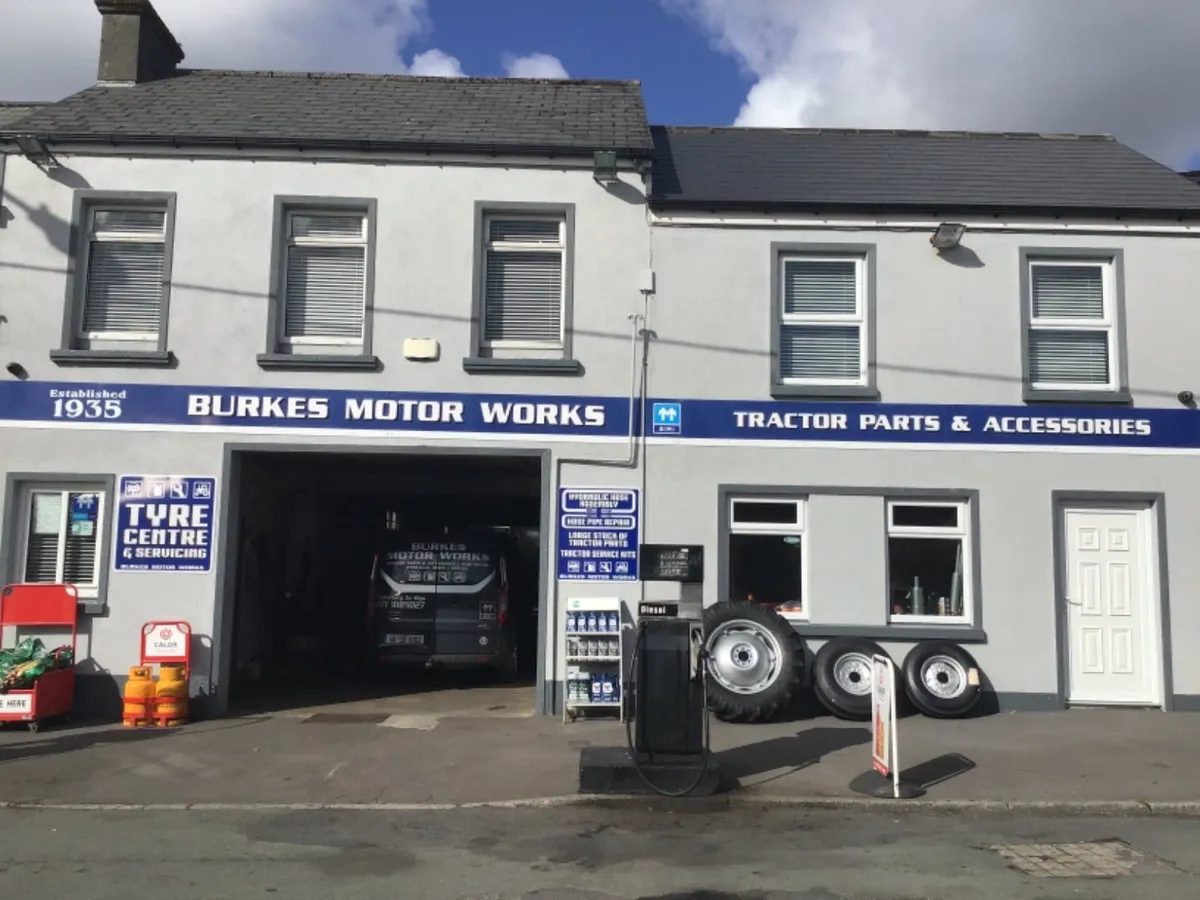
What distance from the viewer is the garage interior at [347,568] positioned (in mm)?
12781

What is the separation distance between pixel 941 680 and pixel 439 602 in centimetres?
627

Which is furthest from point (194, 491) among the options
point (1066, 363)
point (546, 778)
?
point (1066, 363)

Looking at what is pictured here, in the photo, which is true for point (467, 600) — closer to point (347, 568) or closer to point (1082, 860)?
point (347, 568)

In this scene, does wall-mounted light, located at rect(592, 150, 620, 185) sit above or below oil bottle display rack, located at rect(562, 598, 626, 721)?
above

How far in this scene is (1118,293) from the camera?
12.3 meters

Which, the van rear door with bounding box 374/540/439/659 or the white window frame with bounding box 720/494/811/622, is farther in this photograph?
the van rear door with bounding box 374/540/439/659

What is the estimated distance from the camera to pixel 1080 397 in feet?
39.4

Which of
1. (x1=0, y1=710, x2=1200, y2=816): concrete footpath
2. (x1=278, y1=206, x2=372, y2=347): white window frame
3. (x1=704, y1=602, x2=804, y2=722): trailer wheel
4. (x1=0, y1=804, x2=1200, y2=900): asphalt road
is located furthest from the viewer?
(x1=278, y1=206, x2=372, y2=347): white window frame

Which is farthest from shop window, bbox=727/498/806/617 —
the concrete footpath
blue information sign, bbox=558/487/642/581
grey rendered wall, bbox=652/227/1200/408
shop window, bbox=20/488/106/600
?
shop window, bbox=20/488/106/600

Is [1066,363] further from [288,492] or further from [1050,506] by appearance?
[288,492]

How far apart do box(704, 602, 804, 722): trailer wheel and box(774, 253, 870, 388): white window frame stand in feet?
9.33

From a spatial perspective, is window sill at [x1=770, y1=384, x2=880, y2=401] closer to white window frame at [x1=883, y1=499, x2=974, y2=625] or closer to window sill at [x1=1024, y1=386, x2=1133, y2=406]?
white window frame at [x1=883, y1=499, x2=974, y2=625]

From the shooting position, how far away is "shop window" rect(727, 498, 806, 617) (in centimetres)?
1198

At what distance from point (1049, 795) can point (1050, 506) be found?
179 inches
